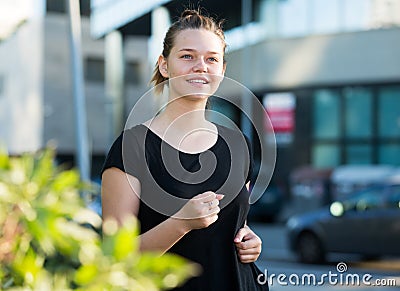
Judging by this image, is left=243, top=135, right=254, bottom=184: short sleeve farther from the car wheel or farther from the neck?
the car wheel

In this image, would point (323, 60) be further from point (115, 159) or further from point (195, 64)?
point (115, 159)

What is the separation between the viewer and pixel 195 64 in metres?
2.63

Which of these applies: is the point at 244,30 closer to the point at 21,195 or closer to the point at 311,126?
the point at 311,126

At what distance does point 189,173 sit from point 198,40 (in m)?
0.40

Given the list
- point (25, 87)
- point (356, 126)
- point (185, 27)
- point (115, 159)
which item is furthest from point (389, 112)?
point (115, 159)

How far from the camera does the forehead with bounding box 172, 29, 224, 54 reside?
2.66 m

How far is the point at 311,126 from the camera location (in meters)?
32.7

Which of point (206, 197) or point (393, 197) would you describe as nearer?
point (206, 197)

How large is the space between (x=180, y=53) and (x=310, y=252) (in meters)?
12.8

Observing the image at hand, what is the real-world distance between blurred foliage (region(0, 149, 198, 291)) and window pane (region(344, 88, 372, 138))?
30.3m

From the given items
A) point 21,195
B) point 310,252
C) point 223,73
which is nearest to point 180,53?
point 223,73

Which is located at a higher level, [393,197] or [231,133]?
[231,133]

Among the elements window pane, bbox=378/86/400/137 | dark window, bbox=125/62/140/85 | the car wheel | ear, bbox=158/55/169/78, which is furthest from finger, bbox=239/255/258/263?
dark window, bbox=125/62/140/85

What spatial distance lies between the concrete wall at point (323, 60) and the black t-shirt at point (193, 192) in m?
27.7
